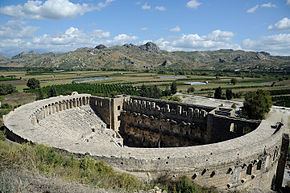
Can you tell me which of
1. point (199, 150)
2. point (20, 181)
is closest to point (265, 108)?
point (199, 150)

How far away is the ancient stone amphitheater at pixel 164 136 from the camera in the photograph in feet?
59.0

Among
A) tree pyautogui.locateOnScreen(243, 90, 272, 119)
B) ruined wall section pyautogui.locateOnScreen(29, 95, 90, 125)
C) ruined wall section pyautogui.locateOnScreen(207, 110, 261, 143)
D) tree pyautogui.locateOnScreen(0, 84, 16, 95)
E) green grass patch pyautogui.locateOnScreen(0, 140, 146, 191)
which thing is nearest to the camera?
green grass patch pyautogui.locateOnScreen(0, 140, 146, 191)

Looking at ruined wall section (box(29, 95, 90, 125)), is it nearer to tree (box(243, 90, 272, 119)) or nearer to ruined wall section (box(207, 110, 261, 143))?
ruined wall section (box(207, 110, 261, 143))

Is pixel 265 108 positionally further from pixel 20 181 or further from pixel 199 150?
pixel 20 181

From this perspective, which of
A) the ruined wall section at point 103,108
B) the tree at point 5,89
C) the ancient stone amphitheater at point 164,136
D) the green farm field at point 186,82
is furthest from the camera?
the green farm field at point 186,82

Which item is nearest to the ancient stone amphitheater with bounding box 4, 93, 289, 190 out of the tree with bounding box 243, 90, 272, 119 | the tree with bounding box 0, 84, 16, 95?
the tree with bounding box 243, 90, 272, 119

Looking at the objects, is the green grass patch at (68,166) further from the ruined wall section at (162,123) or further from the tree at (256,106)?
the tree at (256,106)

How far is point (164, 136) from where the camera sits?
109ft

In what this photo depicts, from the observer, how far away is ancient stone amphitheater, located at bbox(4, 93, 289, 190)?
17984mm

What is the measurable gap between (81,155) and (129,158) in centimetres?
292

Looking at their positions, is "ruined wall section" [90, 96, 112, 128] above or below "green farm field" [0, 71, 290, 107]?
above

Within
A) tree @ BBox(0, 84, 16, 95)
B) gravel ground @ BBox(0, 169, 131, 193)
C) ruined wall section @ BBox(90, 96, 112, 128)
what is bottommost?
tree @ BBox(0, 84, 16, 95)

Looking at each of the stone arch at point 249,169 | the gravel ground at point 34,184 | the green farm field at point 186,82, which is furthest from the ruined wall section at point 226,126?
the green farm field at point 186,82

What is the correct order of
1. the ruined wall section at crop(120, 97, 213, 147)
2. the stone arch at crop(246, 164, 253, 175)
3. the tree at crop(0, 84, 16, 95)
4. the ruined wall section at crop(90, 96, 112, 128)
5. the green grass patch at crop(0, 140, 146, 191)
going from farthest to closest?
the tree at crop(0, 84, 16, 95), the ruined wall section at crop(90, 96, 112, 128), the ruined wall section at crop(120, 97, 213, 147), the stone arch at crop(246, 164, 253, 175), the green grass patch at crop(0, 140, 146, 191)
